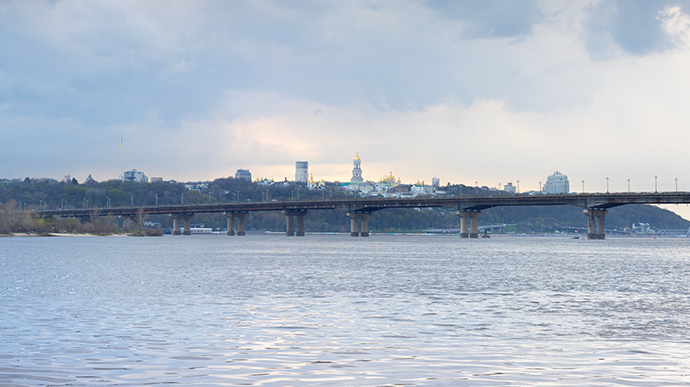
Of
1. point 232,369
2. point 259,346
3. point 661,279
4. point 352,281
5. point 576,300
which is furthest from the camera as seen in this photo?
point 661,279

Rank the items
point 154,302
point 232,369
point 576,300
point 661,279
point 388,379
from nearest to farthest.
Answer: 1. point 388,379
2. point 232,369
3. point 154,302
4. point 576,300
5. point 661,279

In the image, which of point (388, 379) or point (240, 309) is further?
point (240, 309)

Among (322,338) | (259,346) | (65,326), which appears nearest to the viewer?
(259,346)

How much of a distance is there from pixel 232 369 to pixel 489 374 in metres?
6.41

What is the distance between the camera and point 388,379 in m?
17.4

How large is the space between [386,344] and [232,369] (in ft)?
19.7

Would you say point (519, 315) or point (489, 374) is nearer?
point (489, 374)

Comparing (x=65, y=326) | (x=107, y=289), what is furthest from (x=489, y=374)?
(x=107, y=289)

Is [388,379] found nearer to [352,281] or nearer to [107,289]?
[107,289]

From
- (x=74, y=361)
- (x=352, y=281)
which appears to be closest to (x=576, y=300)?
(x=352, y=281)

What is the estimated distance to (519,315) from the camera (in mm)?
31750

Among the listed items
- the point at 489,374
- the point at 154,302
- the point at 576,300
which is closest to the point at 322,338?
the point at 489,374

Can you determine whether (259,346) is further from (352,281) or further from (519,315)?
(352,281)

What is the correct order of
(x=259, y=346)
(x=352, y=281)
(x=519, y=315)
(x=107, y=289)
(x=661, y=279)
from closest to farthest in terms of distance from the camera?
(x=259, y=346), (x=519, y=315), (x=107, y=289), (x=352, y=281), (x=661, y=279)
